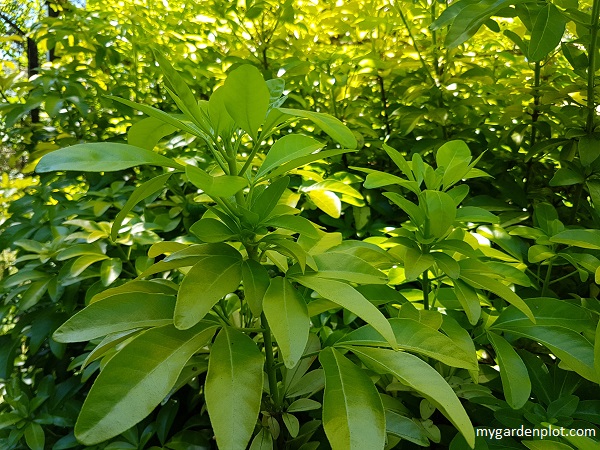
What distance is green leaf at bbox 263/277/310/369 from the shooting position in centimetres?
56

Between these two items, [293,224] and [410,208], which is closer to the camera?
[293,224]

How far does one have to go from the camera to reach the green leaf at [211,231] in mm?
647

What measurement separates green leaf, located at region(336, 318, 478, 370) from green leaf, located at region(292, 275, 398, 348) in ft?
0.28

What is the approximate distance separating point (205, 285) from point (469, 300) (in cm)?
44

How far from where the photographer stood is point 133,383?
54cm

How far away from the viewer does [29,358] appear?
4.95ft

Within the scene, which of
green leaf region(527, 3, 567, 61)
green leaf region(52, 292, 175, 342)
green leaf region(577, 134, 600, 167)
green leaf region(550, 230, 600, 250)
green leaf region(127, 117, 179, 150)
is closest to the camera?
green leaf region(52, 292, 175, 342)

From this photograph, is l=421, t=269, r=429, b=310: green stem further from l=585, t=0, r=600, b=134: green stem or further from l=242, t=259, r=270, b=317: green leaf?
l=585, t=0, r=600, b=134: green stem

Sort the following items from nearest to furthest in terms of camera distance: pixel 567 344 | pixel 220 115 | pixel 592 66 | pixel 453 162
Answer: pixel 220 115
pixel 567 344
pixel 453 162
pixel 592 66

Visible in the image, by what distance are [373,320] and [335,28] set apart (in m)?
1.24

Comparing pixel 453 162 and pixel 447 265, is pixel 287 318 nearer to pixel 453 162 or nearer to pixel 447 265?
pixel 447 265

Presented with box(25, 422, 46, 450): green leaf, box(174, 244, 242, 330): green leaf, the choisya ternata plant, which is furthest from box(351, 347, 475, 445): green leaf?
box(25, 422, 46, 450): green leaf

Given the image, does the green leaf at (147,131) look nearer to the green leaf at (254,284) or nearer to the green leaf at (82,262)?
the green leaf at (254,284)

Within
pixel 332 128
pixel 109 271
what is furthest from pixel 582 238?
pixel 109 271
